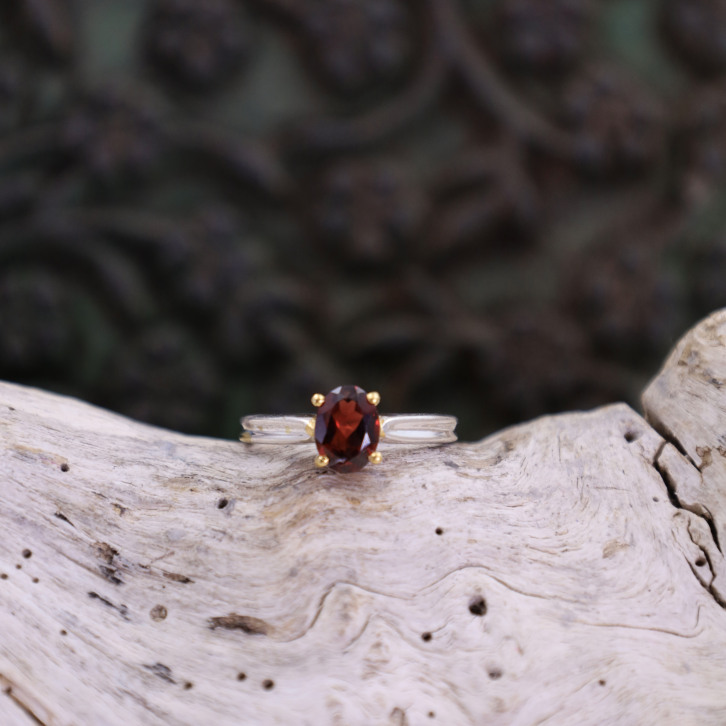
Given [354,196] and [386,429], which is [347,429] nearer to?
[386,429]

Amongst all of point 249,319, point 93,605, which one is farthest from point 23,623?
point 249,319

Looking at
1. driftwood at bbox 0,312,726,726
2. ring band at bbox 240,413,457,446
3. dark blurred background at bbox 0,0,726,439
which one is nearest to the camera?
driftwood at bbox 0,312,726,726

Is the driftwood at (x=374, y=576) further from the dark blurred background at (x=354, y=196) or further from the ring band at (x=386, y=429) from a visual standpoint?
the dark blurred background at (x=354, y=196)

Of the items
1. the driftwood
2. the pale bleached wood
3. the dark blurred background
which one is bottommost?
the driftwood

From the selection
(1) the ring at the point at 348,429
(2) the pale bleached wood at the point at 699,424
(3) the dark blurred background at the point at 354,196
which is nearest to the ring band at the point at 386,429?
(1) the ring at the point at 348,429

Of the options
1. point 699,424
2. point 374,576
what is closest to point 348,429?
point 374,576

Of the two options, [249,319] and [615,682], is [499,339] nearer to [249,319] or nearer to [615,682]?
[249,319]

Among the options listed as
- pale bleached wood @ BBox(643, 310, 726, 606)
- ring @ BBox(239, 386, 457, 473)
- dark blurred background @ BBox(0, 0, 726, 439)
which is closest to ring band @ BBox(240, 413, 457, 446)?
ring @ BBox(239, 386, 457, 473)

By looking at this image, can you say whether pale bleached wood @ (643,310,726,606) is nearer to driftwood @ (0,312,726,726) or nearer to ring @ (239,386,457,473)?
driftwood @ (0,312,726,726)
